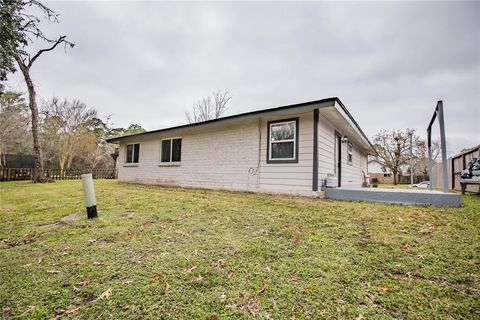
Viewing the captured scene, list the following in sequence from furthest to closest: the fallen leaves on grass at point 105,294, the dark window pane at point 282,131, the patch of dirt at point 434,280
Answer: the dark window pane at point 282,131, the patch of dirt at point 434,280, the fallen leaves on grass at point 105,294

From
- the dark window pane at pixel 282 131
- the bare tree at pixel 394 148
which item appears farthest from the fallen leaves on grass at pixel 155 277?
the bare tree at pixel 394 148

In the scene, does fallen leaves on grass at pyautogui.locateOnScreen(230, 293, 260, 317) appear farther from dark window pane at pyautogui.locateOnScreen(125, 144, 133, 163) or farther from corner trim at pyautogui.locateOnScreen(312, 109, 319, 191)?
dark window pane at pyautogui.locateOnScreen(125, 144, 133, 163)

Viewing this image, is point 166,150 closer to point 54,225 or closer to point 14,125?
point 54,225

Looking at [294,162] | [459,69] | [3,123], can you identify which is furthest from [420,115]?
[3,123]

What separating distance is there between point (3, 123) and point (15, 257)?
885 inches

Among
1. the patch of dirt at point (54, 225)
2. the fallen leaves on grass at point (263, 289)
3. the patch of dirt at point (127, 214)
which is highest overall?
the patch of dirt at point (127, 214)

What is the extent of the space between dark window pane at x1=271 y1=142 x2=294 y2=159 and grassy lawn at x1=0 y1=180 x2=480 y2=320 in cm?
335

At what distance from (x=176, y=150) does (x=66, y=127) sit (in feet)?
59.5

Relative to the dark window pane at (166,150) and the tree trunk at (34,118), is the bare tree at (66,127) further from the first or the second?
the dark window pane at (166,150)

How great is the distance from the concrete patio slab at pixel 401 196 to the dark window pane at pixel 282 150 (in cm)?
159

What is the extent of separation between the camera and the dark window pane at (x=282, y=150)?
6834 mm

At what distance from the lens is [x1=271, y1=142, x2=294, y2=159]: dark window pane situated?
6.83 m

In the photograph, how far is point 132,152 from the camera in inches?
487

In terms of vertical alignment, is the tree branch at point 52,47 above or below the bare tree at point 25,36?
above
